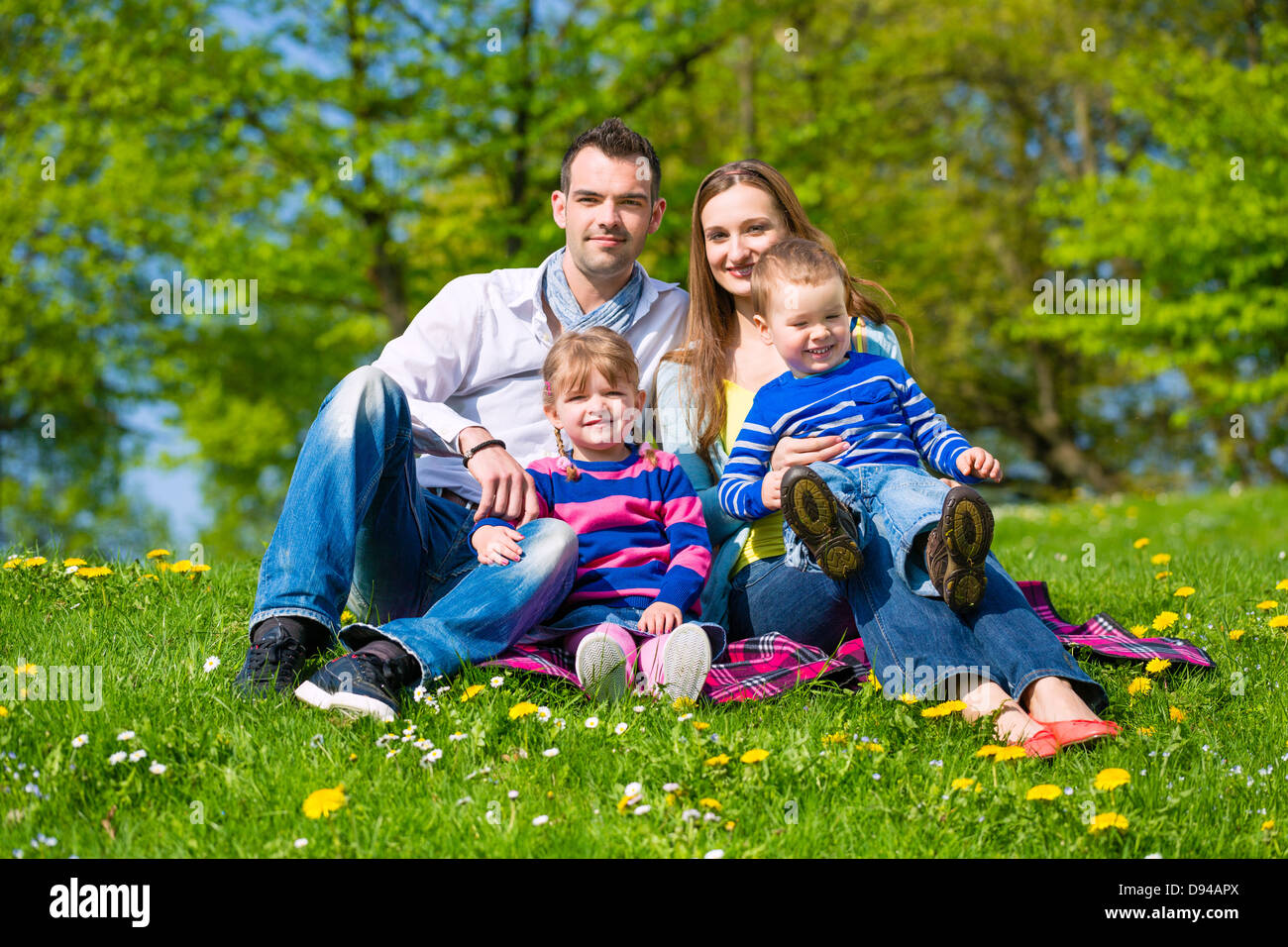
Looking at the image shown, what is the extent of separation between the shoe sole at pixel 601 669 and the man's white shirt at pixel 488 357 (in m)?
1.04

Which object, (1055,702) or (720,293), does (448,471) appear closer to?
(720,293)

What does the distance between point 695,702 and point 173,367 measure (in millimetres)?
Result: 17313

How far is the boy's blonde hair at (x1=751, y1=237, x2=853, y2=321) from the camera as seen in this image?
3.50m

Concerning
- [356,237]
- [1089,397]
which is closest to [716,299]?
[356,237]

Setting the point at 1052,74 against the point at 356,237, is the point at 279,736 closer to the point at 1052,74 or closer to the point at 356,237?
the point at 356,237

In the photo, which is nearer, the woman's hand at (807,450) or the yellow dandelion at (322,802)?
the yellow dandelion at (322,802)

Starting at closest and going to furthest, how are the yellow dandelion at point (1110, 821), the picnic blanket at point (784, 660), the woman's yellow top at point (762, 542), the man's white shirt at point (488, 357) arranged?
the yellow dandelion at point (1110, 821) < the picnic blanket at point (784, 660) < the woman's yellow top at point (762, 542) < the man's white shirt at point (488, 357)

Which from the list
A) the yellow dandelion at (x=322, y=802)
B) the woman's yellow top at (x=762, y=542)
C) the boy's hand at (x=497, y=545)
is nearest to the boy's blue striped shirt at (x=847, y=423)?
the woman's yellow top at (x=762, y=542)

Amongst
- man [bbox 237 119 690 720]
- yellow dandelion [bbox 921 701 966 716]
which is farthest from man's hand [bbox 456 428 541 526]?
yellow dandelion [bbox 921 701 966 716]

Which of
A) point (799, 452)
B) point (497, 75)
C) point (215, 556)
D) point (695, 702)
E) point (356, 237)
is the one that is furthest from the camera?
point (356, 237)

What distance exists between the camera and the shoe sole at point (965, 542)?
2.94m

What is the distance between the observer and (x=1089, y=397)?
76.9 ft

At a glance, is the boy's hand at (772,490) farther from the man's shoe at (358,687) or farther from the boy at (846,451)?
the man's shoe at (358,687)

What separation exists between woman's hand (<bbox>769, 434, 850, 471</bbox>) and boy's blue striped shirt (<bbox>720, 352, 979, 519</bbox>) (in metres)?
0.04
